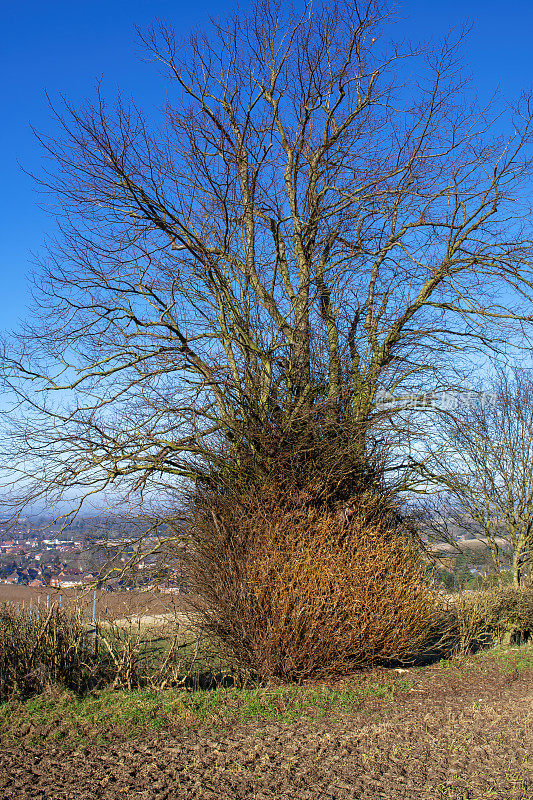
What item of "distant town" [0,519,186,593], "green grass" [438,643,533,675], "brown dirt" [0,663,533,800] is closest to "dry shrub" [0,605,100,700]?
"brown dirt" [0,663,533,800]

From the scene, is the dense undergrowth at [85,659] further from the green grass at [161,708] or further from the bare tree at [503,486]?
the bare tree at [503,486]

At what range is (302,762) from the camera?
4844 millimetres

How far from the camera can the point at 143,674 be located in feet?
23.8

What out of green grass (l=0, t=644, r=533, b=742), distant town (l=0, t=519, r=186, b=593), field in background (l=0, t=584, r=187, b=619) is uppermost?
distant town (l=0, t=519, r=186, b=593)

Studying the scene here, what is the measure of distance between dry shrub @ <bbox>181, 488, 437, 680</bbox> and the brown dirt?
1.27 m

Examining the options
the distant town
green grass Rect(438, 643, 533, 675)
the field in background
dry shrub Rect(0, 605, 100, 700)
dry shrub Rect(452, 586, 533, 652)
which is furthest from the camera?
dry shrub Rect(452, 586, 533, 652)

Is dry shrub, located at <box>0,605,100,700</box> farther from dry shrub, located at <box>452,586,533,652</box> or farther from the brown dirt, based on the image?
dry shrub, located at <box>452,586,533,652</box>

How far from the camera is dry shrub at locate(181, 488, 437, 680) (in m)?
7.39

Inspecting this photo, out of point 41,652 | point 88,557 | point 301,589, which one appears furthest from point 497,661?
point 41,652

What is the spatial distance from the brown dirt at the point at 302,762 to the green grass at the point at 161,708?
0.26 meters

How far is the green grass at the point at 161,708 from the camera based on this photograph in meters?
5.64

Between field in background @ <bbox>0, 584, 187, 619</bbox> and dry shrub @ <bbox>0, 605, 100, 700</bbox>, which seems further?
field in background @ <bbox>0, 584, 187, 619</bbox>

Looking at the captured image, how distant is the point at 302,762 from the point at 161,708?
189 centimetres

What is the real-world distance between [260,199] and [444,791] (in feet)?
32.3
